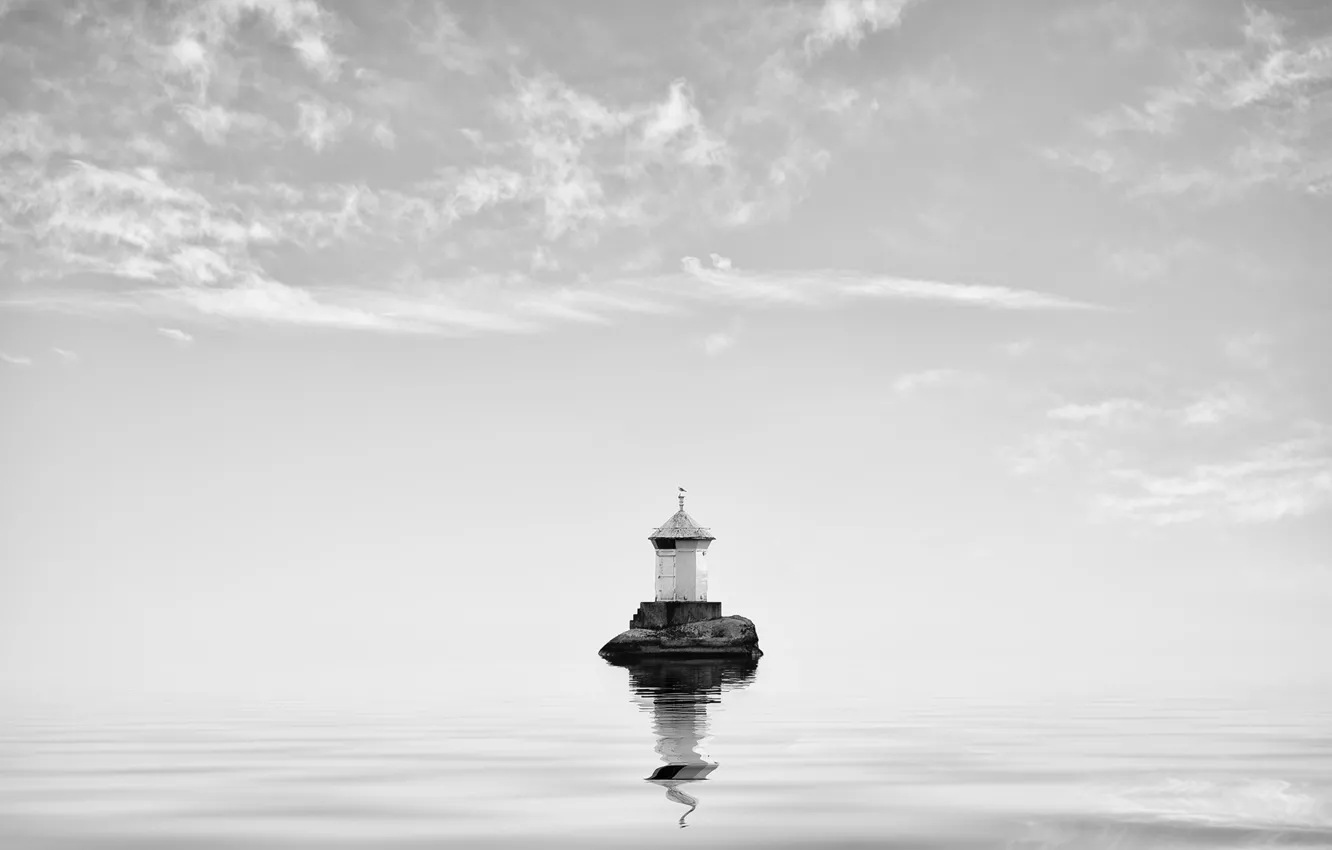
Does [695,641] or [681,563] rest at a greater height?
[681,563]

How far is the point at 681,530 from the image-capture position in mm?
64188

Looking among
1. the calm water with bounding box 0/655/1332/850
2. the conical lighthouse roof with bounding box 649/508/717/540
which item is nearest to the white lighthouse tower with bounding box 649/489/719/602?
the conical lighthouse roof with bounding box 649/508/717/540

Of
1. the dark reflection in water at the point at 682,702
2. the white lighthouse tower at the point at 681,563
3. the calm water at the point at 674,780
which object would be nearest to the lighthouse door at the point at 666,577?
the white lighthouse tower at the point at 681,563

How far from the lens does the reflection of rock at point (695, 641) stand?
199 feet

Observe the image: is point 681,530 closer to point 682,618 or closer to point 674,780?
point 682,618

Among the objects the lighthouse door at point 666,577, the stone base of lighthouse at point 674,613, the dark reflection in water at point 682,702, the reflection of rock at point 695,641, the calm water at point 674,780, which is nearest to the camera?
the calm water at point 674,780

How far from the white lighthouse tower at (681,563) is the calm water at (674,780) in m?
30.5

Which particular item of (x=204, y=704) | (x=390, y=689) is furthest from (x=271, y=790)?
(x=390, y=689)

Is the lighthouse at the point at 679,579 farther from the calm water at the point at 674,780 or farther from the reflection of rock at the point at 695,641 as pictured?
the calm water at the point at 674,780

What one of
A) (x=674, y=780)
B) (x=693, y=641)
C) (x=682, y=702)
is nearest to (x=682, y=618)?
(x=693, y=641)

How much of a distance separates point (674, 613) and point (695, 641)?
2.70 metres

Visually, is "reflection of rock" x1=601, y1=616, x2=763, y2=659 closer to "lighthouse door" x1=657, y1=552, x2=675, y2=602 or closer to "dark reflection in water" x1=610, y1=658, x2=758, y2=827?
"dark reflection in water" x1=610, y1=658, x2=758, y2=827

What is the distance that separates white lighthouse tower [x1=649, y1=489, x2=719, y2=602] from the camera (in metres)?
63.8

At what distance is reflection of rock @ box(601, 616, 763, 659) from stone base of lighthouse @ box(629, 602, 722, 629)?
72 cm
